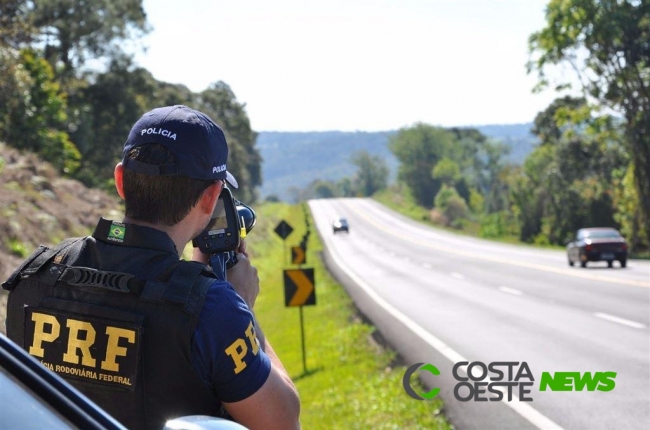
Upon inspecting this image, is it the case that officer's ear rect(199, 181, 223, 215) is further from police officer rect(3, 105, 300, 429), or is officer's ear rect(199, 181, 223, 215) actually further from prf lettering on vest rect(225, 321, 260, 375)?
prf lettering on vest rect(225, 321, 260, 375)

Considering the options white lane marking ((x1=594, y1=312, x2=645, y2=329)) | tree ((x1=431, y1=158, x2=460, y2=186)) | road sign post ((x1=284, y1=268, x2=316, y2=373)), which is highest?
road sign post ((x1=284, y1=268, x2=316, y2=373))

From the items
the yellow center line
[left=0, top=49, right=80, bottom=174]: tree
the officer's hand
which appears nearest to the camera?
the officer's hand

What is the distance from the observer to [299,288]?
13.9m

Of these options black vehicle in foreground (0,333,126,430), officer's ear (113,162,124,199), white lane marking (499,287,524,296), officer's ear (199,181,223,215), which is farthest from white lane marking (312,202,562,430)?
black vehicle in foreground (0,333,126,430)

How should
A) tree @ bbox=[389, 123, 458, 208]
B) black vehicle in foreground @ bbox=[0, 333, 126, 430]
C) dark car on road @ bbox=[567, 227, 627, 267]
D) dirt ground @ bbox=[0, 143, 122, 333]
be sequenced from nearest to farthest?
black vehicle in foreground @ bbox=[0, 333, 126, 430] < dirt ground @ bbox=[0, 143, 122, 333] < dark car on road @ bbox=[567, 227, 627, 267] < tree @ bbox=[389, 123, 458, 208]

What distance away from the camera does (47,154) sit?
→ 3344cm

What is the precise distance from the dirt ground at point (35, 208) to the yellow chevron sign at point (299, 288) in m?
4.09

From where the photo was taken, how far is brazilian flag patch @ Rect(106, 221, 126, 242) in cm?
256

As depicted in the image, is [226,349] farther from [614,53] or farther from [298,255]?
[614,53]

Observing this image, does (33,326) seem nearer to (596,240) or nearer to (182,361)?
(182,361)

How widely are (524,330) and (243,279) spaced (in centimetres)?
1234

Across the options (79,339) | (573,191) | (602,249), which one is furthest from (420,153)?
(79,339)

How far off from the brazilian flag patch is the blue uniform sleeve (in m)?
0.34

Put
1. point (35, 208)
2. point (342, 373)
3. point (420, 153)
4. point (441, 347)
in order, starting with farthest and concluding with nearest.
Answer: point (420, 153) → point (35, 208) → point (441, 347) → point (342, 373)
